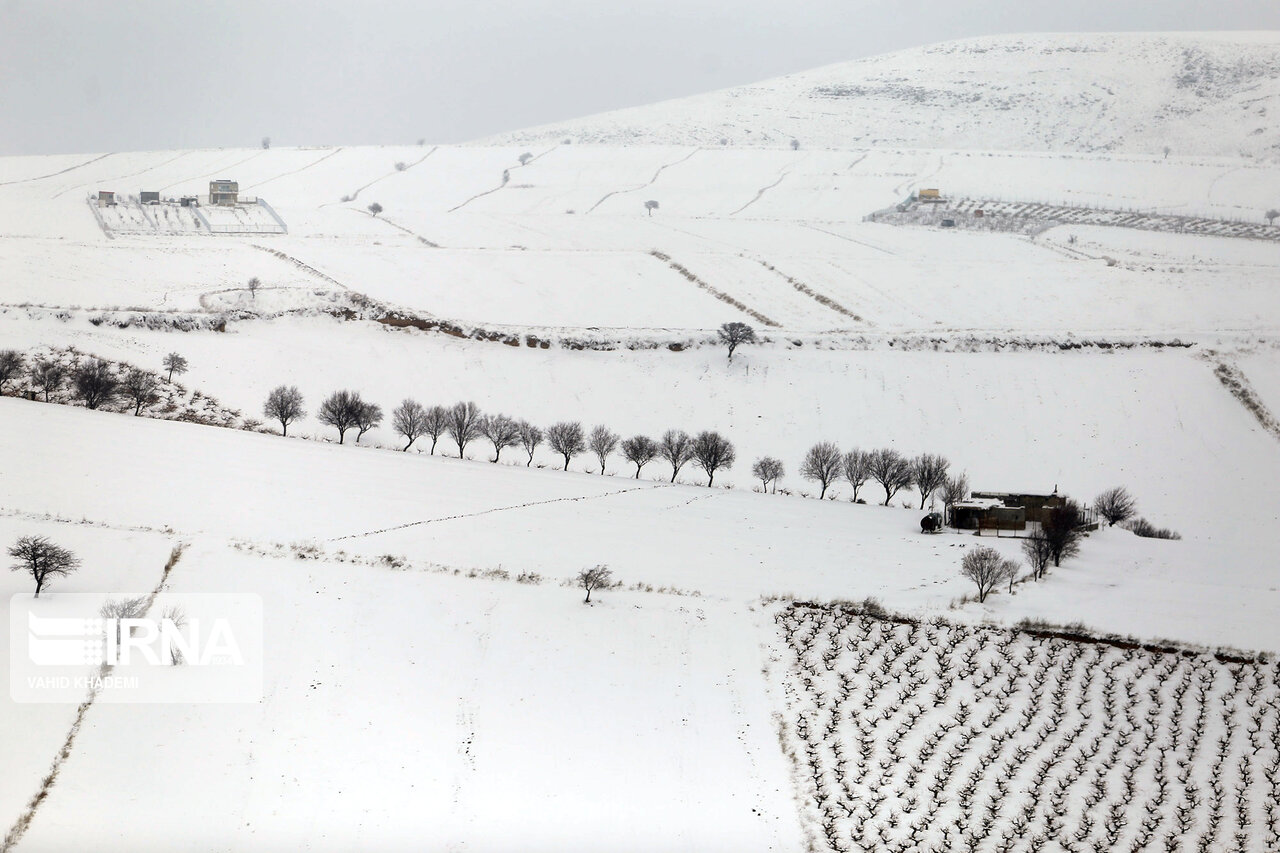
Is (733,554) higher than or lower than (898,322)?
lower

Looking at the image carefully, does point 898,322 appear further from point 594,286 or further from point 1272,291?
point 1272,291

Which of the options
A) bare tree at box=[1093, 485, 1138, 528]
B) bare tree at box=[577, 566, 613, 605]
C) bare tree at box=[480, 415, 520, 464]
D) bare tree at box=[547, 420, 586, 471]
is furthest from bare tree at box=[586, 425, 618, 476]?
bare tree at box=[1093, 485, 1138, 528]

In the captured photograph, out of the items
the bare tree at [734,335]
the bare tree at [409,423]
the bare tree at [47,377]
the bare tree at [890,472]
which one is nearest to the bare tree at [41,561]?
the bare tree at [409,423]

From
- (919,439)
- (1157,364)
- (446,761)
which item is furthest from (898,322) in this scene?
(446,761)

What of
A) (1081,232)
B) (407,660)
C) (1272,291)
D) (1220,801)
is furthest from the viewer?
(1081,232)

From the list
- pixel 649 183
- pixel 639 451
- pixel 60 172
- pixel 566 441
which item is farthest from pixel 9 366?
pixel 649 183

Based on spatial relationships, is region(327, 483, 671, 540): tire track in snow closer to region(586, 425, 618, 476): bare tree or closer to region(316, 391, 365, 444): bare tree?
region(586, 425, 618, 476): bare tree
